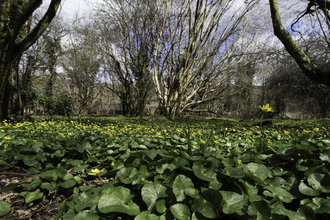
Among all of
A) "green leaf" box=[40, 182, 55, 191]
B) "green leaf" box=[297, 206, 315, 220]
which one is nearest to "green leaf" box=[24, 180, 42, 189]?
"green leaf" box=[40, 182, 55, 191]

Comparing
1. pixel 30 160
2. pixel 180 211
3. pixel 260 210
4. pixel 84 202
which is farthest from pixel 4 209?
pixel 260 210

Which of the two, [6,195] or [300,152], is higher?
[300,152]

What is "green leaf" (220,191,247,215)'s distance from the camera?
775 mm

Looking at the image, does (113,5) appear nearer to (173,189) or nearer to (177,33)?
(177,33)

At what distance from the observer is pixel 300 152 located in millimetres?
1128

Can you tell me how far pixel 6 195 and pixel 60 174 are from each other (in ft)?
1.47

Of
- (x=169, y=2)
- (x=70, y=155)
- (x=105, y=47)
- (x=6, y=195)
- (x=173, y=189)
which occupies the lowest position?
(x=6, y=195)

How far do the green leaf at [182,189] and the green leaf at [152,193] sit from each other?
0.20 feet

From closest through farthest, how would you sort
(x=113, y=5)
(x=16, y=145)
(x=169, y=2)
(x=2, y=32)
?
1. (x=16, y=145)
2. (x=2, y=32)
3. (x=169, y=2)
4. (x=113, y=5)

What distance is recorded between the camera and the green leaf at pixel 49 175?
1275 mm

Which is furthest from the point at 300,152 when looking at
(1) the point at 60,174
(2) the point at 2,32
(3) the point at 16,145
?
(2) the point at 2,32

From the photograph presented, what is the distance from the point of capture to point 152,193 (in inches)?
35.4

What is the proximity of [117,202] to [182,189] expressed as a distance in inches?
13.0

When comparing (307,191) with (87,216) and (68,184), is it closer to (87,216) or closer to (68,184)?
(87,216)
